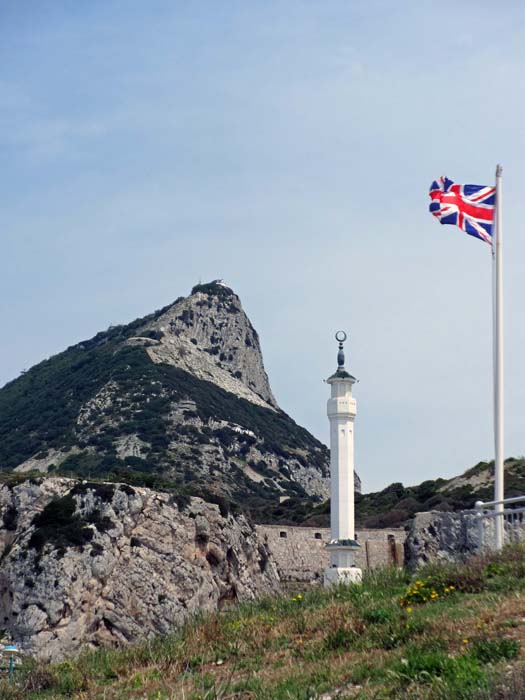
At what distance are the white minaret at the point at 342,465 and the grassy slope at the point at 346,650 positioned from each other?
28003 mm

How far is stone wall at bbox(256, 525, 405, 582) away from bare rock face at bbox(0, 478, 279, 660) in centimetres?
982

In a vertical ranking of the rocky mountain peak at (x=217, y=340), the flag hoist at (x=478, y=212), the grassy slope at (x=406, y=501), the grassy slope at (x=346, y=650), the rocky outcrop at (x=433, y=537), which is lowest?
the grassy slope at (x=346, y=650)

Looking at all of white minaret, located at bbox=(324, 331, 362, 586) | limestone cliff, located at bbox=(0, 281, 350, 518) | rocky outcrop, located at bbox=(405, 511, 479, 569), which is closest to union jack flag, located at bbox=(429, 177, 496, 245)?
rocky outcrop, located at bbox=(405, 511, 479, 569)

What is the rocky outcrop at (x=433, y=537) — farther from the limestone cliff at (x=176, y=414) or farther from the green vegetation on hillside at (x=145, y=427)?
the green vegetation on hillside at (x=145, y=427)

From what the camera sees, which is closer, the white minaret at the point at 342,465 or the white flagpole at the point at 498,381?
the white flagpole at the point at 498,381

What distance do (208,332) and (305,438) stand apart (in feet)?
53.0

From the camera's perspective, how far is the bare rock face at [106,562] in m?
44.6

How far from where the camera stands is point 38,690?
53.6ft

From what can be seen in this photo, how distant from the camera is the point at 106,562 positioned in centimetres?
4728

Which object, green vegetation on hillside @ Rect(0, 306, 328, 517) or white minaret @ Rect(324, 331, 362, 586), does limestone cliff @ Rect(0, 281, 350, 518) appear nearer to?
green vegetation on hillside @ Rect(0, 306, 328, 517)

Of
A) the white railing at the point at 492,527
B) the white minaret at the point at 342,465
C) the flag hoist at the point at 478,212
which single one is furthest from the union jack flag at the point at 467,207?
the white minaret at the point at 342,465

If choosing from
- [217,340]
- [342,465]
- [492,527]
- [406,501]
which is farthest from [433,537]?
[217,340]

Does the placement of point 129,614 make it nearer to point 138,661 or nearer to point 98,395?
point 138,661

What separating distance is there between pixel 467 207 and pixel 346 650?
12216 millimetres
